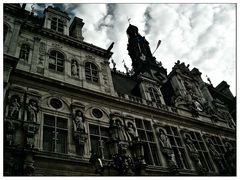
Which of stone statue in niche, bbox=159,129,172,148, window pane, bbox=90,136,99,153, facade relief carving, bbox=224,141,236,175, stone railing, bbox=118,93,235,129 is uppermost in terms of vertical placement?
stone railing, bbox=118,93,235,129

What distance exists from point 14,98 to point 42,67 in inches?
137

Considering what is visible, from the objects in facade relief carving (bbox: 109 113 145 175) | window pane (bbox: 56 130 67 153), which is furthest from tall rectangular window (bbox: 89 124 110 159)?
window pane (bbox: 56 130 67 153)

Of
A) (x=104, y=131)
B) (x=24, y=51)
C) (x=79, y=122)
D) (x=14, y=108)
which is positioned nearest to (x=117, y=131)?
(x=104, y=131)

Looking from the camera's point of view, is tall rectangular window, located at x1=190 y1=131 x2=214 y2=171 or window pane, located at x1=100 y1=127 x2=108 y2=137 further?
tall rectangular window, located at x1=190 y1=131 x2=214 y2=171

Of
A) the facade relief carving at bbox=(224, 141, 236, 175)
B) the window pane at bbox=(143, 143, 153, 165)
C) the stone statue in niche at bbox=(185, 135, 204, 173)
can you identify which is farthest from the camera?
the facade relief carving at bbox=(224, 141, 236, 175)

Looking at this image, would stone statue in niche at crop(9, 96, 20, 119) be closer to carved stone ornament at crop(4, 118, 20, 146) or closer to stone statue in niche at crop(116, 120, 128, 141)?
carved stone ornament at crop(4, 118, 20, 146)

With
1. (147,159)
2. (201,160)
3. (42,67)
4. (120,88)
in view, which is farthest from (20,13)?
(201,160)

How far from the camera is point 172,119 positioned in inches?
762

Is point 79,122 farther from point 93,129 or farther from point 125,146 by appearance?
point 125,146

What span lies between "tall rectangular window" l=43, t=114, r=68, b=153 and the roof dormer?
8.45 meters

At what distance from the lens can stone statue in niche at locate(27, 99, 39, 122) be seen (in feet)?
41.7

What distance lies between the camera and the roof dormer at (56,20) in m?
20.1

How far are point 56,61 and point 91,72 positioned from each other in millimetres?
2642

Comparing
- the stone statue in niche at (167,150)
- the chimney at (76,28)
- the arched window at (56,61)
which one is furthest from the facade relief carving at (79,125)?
the chimney at (76,28)
